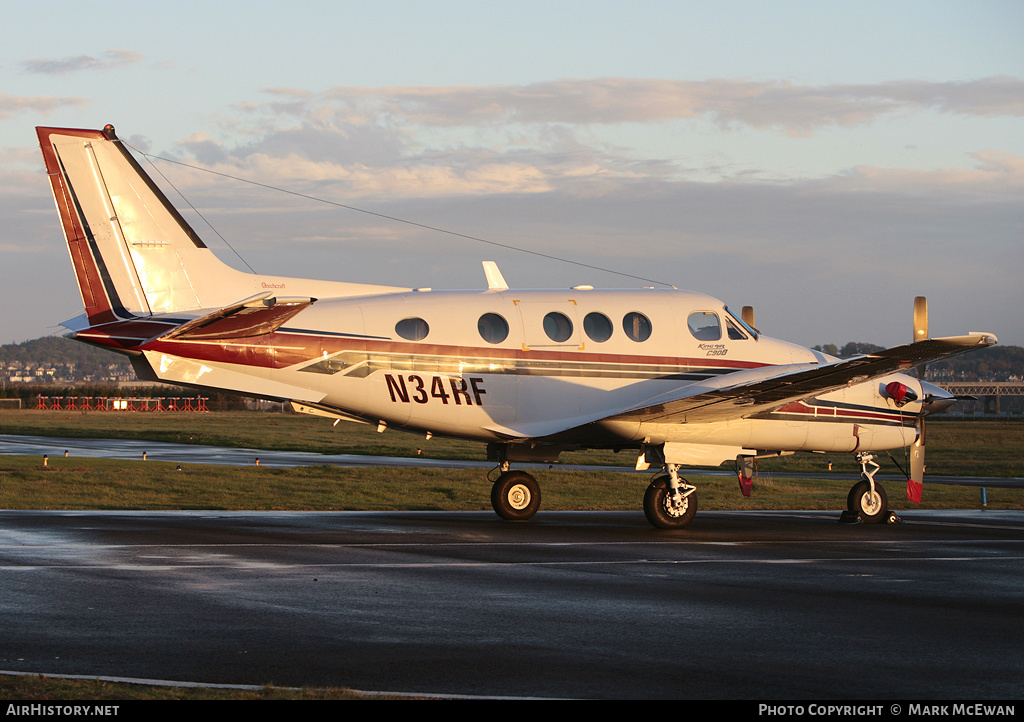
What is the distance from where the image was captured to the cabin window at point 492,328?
19.0 meters

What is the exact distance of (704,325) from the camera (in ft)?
66.3

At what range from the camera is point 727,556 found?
15.3m

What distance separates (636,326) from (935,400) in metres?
6.58

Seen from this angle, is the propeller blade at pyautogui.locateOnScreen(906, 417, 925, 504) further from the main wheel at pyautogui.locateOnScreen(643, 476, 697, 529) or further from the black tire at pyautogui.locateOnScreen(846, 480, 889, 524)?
the main wheel at pyautogui.locateOnScreen(643, 476, 697, 529)

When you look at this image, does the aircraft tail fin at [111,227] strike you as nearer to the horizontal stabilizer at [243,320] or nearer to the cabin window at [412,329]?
the horizontal stabilizer at [243,320]

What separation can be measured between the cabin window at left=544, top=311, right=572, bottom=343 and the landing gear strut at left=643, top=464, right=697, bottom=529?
3.11 metres

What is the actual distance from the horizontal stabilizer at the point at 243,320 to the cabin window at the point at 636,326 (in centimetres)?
578

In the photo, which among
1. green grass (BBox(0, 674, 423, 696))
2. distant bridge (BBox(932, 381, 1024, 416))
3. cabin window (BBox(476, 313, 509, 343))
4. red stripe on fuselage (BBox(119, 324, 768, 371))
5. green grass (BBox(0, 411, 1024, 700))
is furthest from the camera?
distant bridge (BBox(932, 381, 1024, 416))

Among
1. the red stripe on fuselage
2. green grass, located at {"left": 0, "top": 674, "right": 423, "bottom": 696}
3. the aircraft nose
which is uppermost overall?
the red stripe on fuselage

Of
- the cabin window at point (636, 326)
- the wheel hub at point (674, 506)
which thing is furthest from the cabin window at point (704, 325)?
the wheel hub at point (674, 506)

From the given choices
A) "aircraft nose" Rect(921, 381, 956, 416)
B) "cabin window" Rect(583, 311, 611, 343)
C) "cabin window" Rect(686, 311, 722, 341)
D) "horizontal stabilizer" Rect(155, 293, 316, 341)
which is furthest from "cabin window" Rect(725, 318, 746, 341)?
"horizontal stabilizer" Rect(155, 293, 316, 341)

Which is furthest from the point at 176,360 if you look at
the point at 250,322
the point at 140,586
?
the point at 140,586

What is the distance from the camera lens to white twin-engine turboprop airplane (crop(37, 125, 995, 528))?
57.6ft
